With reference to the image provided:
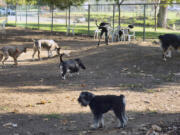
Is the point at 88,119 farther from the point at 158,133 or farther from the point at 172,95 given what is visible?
the point at 172,95

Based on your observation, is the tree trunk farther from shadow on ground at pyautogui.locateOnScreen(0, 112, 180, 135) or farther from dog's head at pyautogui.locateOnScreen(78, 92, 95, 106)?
dog's head at pyautogui.locateOnScreen(78, 92, 95, 106)

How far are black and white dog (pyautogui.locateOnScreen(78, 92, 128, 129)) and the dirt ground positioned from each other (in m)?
0.22

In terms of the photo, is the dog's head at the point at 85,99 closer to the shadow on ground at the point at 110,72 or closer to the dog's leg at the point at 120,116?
the dog's leg at the point at 120,116

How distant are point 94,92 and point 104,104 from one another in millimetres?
3812

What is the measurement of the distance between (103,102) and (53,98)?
3462 mm

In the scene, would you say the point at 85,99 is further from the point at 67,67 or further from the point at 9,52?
the point at 9,52

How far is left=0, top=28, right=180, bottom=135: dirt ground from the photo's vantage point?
26.1 ft

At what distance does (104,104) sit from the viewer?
294 inches

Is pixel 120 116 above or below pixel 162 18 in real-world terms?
below

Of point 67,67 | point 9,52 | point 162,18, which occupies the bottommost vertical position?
point 67,67

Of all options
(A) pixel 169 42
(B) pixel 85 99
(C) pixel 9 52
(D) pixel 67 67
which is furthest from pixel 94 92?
(C) pixel 9 52

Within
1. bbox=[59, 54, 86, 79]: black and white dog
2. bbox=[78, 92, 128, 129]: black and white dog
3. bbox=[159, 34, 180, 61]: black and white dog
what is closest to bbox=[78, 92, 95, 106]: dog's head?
bbox=[78, 92, 128, 129]: black and white dog

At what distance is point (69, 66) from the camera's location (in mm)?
13547

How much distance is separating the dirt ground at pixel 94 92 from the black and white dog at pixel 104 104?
0.22 m
